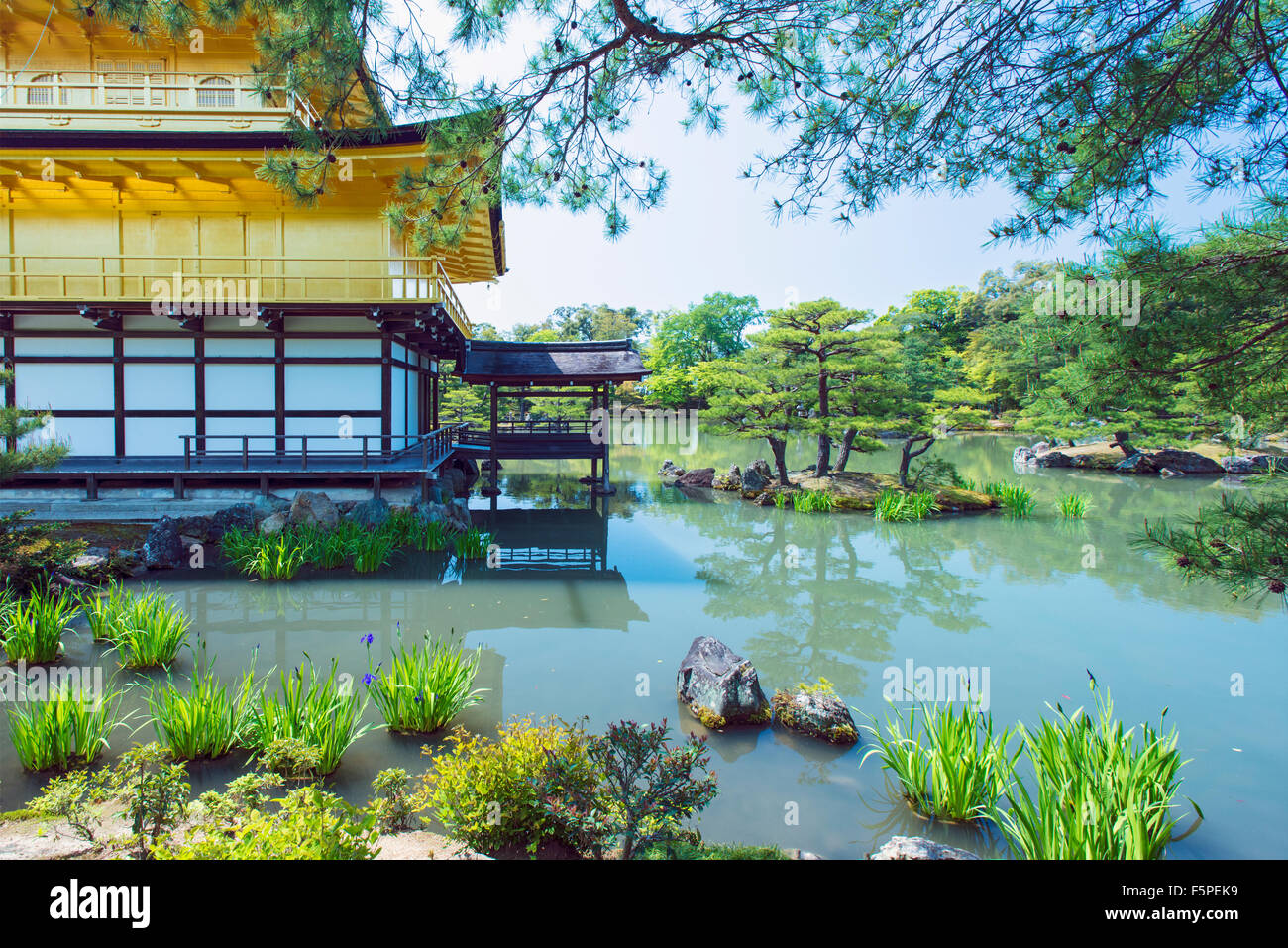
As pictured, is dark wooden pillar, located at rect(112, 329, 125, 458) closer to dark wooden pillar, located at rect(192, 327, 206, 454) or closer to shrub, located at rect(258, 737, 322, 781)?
dark wooden pillar, located at rect(192, 327, 206, 454)

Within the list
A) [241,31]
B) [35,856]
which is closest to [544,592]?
[35,856]

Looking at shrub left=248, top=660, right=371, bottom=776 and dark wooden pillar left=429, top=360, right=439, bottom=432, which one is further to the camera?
dark wooden pillar left=429, top=360, right=439, bottom=432

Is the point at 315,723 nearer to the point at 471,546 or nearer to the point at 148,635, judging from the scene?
the point at 148,635

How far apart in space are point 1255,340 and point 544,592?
23.2 ft

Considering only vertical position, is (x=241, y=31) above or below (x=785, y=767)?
above

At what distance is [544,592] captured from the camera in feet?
26.9

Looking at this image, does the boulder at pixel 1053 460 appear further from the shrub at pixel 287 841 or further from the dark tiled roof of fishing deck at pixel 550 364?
the shrub at pixel 287 841

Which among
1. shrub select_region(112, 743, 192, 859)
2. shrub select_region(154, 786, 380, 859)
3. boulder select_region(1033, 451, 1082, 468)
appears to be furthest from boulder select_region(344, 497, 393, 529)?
boulder select_region(1033, 451, 1082, 468)

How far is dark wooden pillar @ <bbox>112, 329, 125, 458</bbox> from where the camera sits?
1118 centimetres

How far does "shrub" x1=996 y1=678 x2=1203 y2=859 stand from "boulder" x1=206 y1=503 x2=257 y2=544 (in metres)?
9.98

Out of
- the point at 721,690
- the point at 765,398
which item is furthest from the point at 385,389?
the point at 721,690

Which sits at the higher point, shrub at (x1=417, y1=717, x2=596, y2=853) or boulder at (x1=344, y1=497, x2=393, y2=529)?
boulder at (x1=344, y1=497, x2=393, y2=529)

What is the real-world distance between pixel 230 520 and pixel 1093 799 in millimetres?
10591
